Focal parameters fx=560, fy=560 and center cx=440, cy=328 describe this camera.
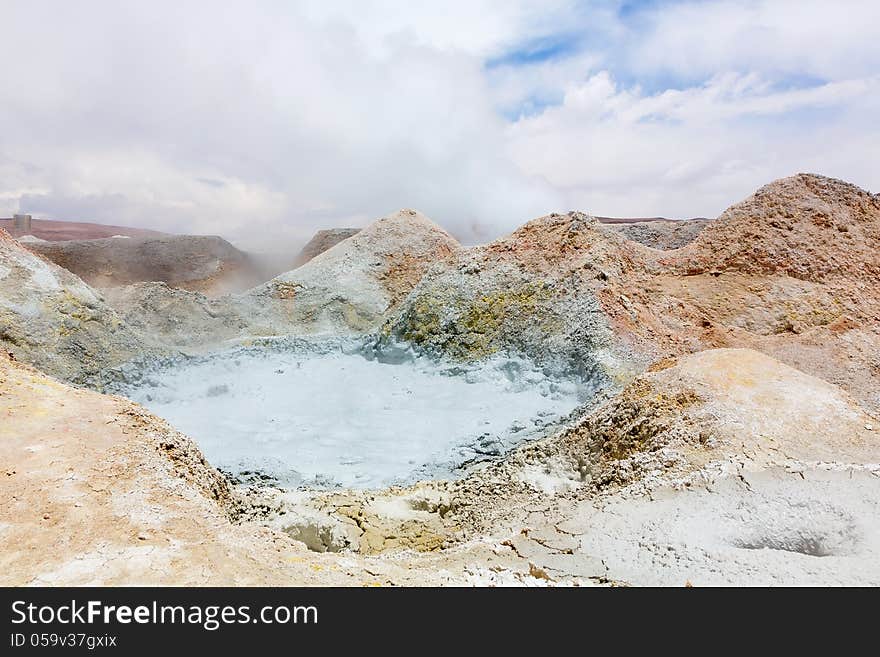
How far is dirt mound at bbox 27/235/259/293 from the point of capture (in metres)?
30.1

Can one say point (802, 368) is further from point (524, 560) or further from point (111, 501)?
point (111, 501)

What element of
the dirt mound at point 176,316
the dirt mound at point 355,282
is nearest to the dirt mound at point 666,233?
the dirt mound at point 355,282

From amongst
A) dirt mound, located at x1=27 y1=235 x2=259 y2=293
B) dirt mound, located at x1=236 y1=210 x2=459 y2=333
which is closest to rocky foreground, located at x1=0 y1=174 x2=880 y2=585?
dirt mound, located at x1=236 y1=210 x2=459 y2=333

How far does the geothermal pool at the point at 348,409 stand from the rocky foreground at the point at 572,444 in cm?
66

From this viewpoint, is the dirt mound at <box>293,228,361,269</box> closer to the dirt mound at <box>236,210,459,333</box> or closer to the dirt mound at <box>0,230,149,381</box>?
the dirt mound at <box>236,210,459,333</box>

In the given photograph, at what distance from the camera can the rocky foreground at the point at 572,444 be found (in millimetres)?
3580

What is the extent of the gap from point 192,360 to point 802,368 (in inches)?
512

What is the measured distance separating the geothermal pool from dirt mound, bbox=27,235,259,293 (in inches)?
773

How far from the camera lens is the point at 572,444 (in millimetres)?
6852

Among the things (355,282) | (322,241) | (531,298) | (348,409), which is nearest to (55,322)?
(348,409)

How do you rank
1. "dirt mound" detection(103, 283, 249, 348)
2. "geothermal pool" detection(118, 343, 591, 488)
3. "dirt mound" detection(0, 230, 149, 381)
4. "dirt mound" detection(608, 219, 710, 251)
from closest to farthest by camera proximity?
"geothermal pool" detection(118, 343, 591, 488) < "dirt mound" detection(0, 230, 149, 381) < "dirt mound" detection(103, 283, 249, 348) < "dirt mound" detection(608, 219, 710, 251)

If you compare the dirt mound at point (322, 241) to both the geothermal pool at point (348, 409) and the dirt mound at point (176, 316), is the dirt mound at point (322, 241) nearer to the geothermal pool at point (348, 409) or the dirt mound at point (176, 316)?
the dirt mound at point (176, 316)

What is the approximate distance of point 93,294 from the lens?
548 inches
